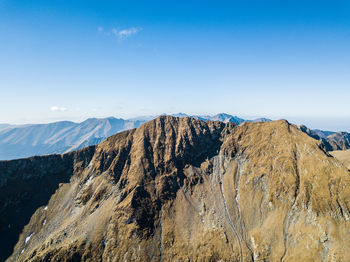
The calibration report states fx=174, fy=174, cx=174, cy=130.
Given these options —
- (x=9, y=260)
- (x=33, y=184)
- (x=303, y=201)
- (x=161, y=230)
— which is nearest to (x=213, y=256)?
(x=161, y=230)

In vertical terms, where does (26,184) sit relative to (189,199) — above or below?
above

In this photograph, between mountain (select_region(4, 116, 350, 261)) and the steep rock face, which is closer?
mountain (select_region(4, 116, 350, 261))

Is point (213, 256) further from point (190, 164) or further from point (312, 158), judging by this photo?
point (312, 158)

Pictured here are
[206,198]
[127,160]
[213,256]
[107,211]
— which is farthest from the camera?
[127,160]

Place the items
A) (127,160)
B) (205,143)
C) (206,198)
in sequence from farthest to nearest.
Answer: (205,143)
(127,160)
(206,198)

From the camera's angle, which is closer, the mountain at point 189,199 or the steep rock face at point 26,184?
the mountain at point 189,199
